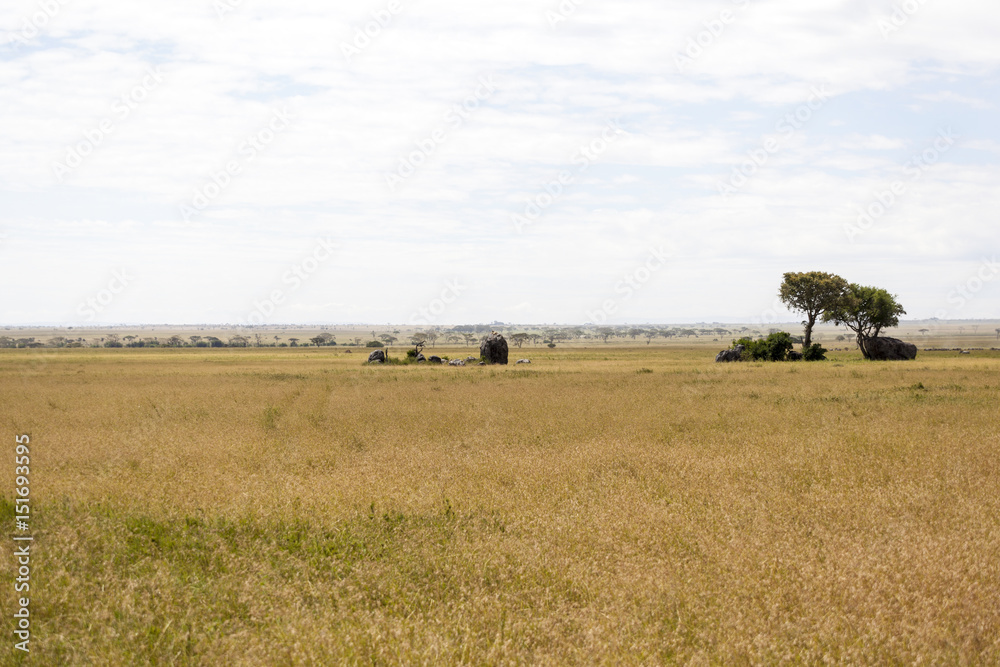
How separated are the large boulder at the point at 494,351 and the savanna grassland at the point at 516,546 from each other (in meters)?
43.0

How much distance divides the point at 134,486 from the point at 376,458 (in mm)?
3949

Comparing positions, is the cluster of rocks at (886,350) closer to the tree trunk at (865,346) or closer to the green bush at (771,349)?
the tree trunk at (865,346)

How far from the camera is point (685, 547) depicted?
7.31 metres

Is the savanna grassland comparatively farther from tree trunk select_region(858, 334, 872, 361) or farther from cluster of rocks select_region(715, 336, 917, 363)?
tree trunk select_region(858, 334, 872, 361)

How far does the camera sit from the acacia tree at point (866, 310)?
67.1m

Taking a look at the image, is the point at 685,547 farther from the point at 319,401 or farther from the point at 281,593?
the point at 319,401

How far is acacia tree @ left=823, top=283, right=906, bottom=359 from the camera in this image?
67.1m

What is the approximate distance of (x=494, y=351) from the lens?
59.2m

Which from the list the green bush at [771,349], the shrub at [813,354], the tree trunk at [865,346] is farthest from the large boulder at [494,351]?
the tree trunk at [865,346]

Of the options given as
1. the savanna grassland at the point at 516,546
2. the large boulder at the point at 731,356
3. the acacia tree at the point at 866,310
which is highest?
the acacia tree at the point at 866,310

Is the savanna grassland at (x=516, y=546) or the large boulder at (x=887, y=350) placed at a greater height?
the large boulder at (x=887, y=350)

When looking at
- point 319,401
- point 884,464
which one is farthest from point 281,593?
point 319,401

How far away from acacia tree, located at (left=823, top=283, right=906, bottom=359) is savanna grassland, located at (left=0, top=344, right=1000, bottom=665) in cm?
5730

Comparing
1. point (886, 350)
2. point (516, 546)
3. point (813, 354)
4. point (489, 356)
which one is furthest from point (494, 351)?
point (516, 546)
